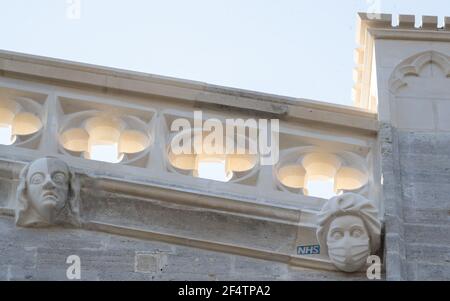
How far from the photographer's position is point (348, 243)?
36.9 feet

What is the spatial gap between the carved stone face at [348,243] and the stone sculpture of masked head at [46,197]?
5.13 ft

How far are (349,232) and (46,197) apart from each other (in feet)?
6.04

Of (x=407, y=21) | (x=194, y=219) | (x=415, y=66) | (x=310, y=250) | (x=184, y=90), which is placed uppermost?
(x=407, y=21)

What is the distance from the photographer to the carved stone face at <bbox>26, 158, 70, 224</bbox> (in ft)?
37.6

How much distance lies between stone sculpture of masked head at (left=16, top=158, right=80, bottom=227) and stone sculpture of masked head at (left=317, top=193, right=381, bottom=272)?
1523 millimetres

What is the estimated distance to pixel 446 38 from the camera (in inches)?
494

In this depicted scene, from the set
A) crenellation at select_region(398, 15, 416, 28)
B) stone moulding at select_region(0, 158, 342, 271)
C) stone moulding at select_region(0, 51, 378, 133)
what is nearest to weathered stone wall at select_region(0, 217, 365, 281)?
stone moulding at select_region(0, 158, 342, 271)

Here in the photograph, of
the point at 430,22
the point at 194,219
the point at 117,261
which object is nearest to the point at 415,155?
the point at 430,22

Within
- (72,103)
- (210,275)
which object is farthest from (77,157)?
(210,275)

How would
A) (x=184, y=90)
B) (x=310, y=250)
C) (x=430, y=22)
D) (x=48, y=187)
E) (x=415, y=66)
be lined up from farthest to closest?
(x=430, y=22) → (x=415, y=66) → (x=184, y=90) → (x=48, y=187) → (x=310, y=250)

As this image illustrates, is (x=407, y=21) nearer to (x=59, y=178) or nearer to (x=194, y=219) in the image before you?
(x=194, y=219)

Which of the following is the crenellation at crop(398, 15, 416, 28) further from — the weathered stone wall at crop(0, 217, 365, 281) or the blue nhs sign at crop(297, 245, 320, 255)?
the weathered stone wall at crop(0, 217, 365, 281)

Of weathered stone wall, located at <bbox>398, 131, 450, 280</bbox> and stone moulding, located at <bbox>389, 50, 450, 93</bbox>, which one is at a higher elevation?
stone moulding, located at <bbox>389, 50, 450, 93</bbox>
